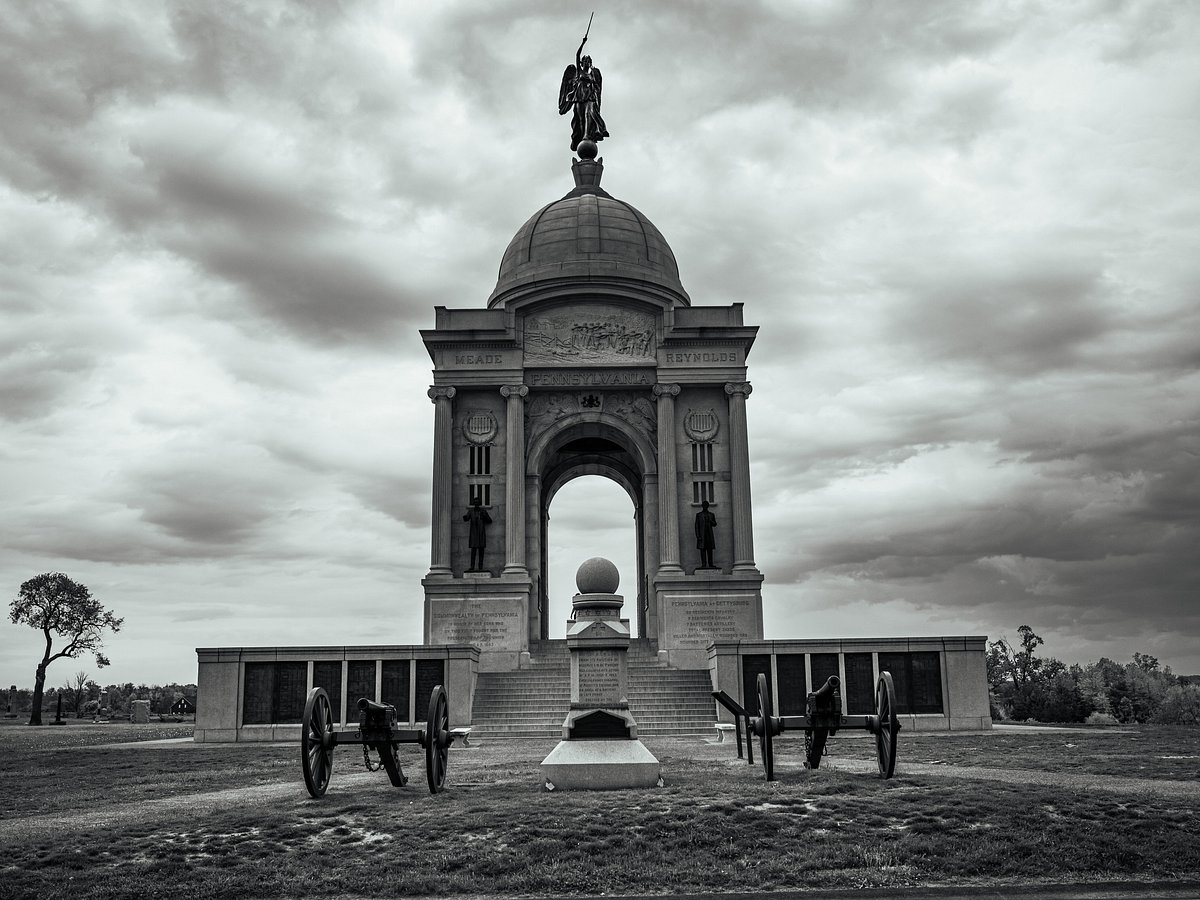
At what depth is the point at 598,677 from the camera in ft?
57.8

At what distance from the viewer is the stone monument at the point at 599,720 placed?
592 inches

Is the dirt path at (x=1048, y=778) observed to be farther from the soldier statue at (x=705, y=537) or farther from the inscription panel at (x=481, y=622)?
the soldier statue at (x=705, y=537)

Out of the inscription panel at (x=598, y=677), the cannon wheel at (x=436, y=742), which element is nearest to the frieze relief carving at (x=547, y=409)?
the inscription panel at (x=598, y=677)

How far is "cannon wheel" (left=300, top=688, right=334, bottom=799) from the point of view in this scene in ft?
45.0

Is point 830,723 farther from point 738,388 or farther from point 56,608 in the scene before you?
point 56,608

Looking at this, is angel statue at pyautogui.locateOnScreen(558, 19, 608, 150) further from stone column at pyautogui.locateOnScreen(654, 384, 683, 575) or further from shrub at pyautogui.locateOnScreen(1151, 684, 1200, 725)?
shrub at pyautogui.locateOnScreen(1151, 684, 1200, 725)

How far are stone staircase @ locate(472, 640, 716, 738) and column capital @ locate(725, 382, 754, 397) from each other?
11.1 m

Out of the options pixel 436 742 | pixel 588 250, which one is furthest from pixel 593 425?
pixel 436 742

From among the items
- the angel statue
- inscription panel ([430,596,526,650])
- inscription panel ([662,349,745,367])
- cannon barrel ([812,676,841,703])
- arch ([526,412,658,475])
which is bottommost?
cannon barrel ([812,676,841,703])

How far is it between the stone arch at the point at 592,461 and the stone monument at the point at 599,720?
20.8m

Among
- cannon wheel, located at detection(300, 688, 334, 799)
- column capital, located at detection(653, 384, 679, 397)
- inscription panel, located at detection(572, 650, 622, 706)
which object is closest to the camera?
cannon wheel, located at detection(300, 688, 334, 799)

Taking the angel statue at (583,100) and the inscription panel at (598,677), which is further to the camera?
the angel statue at (583,100)

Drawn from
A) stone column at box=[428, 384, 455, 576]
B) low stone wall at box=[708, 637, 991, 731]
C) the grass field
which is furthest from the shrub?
the grass field

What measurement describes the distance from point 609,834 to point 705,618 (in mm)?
27198
